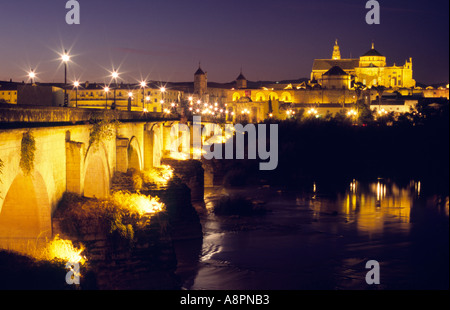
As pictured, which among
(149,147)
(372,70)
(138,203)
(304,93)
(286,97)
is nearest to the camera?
(138,203)

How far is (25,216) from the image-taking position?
14.0 meters

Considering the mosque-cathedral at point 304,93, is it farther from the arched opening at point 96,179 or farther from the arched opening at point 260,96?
the arched opening at point 96,179

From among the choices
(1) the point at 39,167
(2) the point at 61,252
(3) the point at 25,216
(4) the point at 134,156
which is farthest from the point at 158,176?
(1) the point at 39,167

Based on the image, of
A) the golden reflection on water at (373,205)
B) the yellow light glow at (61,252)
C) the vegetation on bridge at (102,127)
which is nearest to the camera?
the yellow light glow at (61,252)

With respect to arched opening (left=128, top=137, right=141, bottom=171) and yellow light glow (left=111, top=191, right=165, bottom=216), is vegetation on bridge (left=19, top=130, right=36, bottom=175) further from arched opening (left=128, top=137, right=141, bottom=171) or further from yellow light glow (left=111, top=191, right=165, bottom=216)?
arched opening (left=128, top=137, right=141, bottom=171)

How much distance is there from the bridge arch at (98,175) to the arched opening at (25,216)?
236 inches

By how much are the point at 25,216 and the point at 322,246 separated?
1362 centimetres

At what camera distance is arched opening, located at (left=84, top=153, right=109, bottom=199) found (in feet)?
67.8

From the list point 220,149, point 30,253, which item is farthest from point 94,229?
point 220,149

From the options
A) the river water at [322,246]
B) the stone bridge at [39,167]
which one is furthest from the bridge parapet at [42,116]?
the river water at [322,246]

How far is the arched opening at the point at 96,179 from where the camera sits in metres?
20.7

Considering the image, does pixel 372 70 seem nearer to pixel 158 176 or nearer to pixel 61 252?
pixel 158 176
